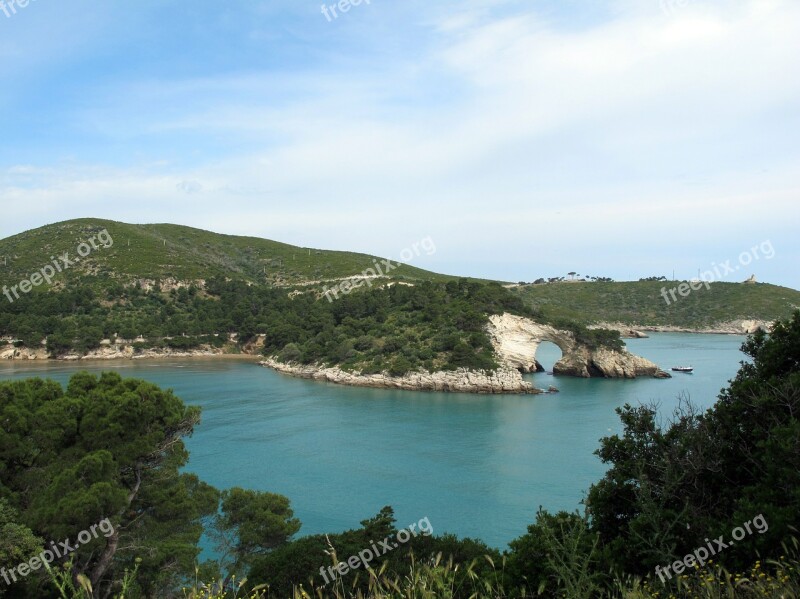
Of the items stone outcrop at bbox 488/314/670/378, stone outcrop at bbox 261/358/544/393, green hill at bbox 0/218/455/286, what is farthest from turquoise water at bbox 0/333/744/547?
green hill at bbox 0/218/455/286

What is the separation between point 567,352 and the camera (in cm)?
5388

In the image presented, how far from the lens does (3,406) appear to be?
11641 millimetres

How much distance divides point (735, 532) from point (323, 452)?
2325 centimetres

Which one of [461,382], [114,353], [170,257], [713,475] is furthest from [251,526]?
[170,257]

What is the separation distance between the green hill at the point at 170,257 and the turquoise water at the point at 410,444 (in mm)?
32292

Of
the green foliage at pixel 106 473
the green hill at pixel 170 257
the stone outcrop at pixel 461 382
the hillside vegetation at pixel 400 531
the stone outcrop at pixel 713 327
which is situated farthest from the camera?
the stone outcrop at pixel 713 327

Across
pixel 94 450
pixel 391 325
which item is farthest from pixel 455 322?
pixel 94 450

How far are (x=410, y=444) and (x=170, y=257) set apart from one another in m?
70.0

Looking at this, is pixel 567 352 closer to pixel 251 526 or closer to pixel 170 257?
pixel 251 526

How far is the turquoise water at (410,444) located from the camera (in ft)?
67.6

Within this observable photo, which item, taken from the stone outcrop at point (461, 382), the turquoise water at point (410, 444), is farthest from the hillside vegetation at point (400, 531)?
the stone outcrop at point (461, 382)

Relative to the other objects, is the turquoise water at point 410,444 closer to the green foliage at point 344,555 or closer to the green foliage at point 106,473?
the green foliage at point 344,555

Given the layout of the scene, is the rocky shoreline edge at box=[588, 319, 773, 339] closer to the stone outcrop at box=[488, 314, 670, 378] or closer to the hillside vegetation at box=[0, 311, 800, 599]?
the stone outcrop at box=[488, 314, 670, 378]

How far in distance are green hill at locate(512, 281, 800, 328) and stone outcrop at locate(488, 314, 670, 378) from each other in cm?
4264
